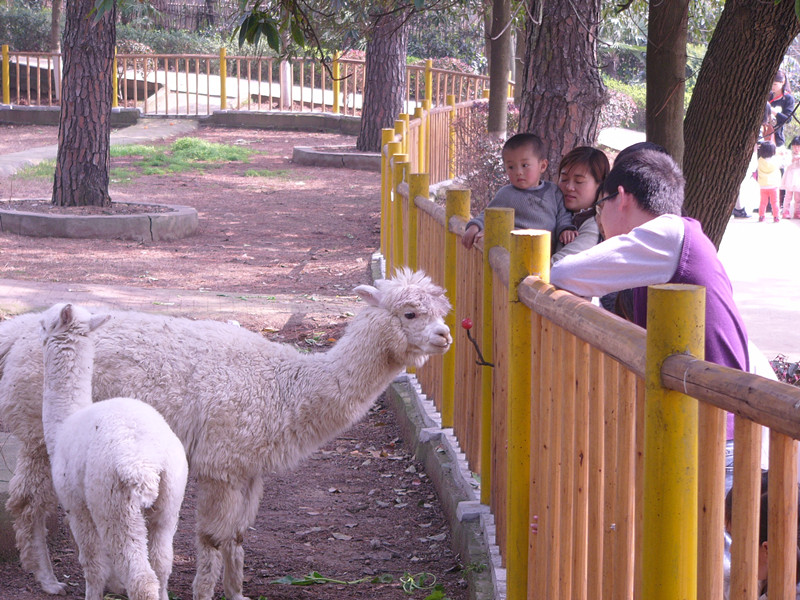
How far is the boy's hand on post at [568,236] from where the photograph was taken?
482 centimetres

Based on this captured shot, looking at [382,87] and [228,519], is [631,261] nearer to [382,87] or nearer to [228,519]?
[228,519]

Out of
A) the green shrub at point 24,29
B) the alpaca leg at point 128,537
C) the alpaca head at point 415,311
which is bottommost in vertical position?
the alpaca leg at point 128,537

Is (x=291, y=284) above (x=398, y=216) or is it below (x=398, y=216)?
below

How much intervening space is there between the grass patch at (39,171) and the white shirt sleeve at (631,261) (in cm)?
1636

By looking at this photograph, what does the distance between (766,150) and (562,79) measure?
10865 millimetres

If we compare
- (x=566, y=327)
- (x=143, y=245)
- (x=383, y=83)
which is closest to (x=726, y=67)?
(x=566, y=327)

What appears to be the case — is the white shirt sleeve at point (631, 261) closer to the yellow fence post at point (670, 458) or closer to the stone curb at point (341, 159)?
the yellow fence post at point (670, 458)

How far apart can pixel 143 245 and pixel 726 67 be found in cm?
825

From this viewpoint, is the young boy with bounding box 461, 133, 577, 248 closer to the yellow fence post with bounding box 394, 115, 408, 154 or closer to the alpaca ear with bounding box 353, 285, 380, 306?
the alpaca ear with bounding box 353, 285, 380, 306

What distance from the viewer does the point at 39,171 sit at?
1842 cm

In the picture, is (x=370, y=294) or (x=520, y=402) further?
(x=370, y=294)

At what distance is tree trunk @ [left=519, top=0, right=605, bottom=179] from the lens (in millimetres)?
6730

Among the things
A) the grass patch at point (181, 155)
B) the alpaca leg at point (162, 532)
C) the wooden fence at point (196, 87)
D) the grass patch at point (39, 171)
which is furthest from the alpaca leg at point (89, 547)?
the wooden fence at point (196, 87)

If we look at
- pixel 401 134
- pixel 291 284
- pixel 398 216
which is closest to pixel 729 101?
pixel 398 216
